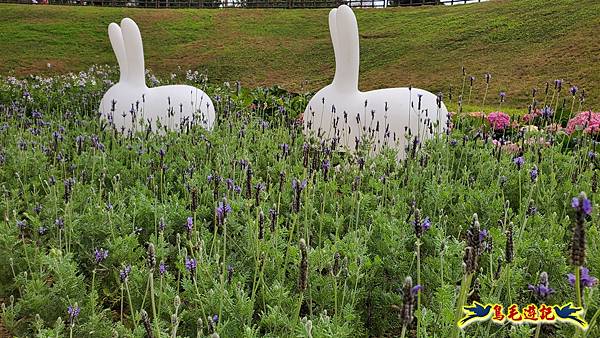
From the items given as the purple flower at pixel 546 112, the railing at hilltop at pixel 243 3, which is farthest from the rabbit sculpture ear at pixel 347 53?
the railing at hilltop at pixel 243 3

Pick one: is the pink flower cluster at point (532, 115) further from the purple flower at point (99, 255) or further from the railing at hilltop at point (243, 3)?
the railing at hilltop at point (243, 3)

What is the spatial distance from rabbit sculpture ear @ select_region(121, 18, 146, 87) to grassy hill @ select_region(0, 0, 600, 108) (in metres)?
8.49

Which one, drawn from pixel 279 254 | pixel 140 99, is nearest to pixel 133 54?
pixel 140 99

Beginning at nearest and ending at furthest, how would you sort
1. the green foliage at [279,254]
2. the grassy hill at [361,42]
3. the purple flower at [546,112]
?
the green foliage at [279,254], the purple flower at [546,112], the grassy hill at [361,42]

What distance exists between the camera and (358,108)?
5023mm

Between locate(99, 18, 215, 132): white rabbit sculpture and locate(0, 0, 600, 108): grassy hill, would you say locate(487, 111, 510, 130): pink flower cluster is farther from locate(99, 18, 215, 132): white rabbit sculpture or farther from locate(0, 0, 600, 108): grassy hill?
locate(0, 0, 600, 108): grassy hill

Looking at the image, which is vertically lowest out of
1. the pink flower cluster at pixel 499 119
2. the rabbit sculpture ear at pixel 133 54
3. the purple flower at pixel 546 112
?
the pink flower cluster at pixel 499 119

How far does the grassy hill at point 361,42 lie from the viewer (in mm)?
14945

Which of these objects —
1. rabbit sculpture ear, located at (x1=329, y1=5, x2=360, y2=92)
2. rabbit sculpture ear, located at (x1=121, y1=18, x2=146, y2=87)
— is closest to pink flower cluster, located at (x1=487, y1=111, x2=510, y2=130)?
rabbit sculpture ear, located at (x1=329, y1=5, x2=360, y2=92)

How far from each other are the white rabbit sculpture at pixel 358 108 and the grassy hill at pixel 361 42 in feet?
26.1

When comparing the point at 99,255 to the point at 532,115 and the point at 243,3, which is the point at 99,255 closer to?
the point at 532,115

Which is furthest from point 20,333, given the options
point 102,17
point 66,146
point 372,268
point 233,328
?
point 102,17

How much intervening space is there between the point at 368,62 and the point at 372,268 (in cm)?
→ 1692

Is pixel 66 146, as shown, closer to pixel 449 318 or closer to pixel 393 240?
pixel 393 240
